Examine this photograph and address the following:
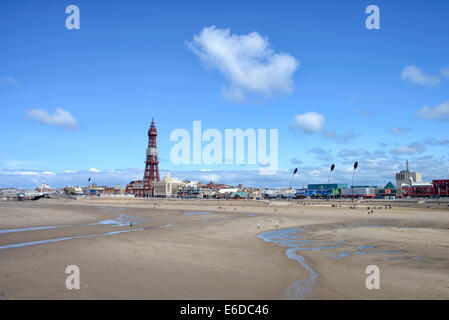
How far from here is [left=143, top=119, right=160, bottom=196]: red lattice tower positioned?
183625mm

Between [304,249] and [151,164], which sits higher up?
[151,164]

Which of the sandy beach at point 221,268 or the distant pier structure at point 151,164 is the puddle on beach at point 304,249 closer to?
the sandy beach at point 221,268

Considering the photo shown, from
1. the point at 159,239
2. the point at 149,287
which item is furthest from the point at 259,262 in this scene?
the point at 159,239

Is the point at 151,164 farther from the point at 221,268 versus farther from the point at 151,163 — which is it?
the point at 221,268

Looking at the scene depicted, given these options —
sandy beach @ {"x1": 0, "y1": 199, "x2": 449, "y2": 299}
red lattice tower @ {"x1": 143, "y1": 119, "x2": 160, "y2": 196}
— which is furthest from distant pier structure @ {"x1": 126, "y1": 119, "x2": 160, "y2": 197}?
sandy beach @ {"x1": 0, "y1": 199, "x2": 449, "y2": 299}

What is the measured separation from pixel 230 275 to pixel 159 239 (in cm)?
1026

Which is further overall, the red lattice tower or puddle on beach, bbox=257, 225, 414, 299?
the red lattice tower

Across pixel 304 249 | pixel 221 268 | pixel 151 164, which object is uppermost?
pixel 151 164

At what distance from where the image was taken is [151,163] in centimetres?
18575

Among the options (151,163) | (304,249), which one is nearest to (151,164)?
(151,163)

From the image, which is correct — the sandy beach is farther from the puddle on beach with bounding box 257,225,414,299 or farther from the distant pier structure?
the distant pier structure

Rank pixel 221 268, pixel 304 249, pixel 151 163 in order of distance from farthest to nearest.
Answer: pixel 151 163 < pixel 304 249 < pixel 221 268

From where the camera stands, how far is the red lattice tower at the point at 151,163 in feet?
602
